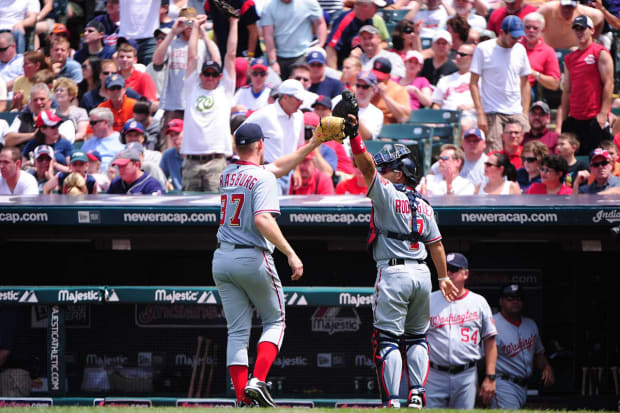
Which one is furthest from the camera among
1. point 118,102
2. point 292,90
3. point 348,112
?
point 118,102

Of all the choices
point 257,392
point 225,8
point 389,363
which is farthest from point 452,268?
point 225,8

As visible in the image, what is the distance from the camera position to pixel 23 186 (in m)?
9.11

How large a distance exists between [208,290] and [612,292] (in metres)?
3.25

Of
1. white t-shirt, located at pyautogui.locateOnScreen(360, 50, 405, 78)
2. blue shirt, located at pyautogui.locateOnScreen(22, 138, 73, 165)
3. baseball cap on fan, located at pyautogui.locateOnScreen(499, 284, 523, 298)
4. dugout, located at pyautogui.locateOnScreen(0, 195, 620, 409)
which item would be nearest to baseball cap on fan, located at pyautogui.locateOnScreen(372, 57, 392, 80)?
white t-shirt, located at pyautogui.locateOnScreen(360, 50, 405, 78)

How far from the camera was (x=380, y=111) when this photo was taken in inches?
412

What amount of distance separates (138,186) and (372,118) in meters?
2.83

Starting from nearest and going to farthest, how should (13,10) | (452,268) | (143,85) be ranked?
(452,268)
(143,85)
(13,10)

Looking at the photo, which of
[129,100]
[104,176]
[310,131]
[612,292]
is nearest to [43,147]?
[104,176]

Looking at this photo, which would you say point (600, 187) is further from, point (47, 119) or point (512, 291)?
point (47, 119)

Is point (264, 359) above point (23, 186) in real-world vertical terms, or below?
above

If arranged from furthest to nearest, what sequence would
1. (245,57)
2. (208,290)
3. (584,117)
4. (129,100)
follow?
1. (245,57)
2. (129,100)
3. (584,117)
4. (208,290)

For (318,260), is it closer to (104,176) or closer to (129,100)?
(104,176)

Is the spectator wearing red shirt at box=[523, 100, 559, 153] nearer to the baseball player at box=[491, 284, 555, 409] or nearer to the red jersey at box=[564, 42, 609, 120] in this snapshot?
the red jersey at box=[564, 42, 609, 120]

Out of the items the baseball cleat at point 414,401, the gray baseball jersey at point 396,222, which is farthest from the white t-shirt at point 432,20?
the baseball cleat at point 414,401
